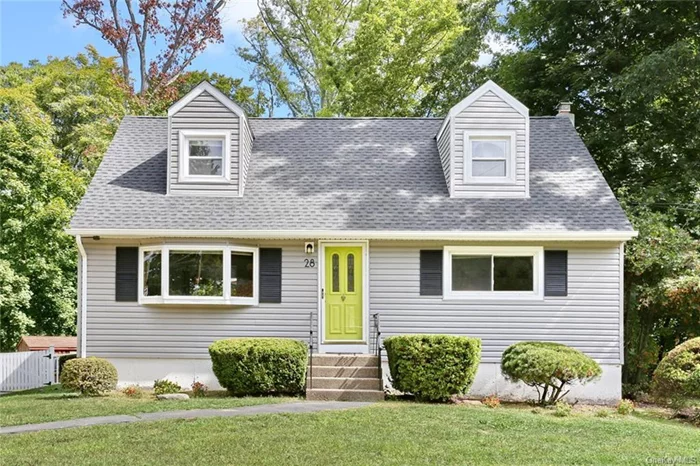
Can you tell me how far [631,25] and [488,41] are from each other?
745 cm

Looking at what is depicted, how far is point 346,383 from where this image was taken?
11812mm

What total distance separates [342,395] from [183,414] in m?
2.90

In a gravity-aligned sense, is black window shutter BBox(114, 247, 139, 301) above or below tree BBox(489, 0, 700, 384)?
below

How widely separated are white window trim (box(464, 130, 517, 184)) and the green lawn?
17.7 ft

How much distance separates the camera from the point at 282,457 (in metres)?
7.19

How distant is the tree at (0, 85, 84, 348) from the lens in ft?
68.7

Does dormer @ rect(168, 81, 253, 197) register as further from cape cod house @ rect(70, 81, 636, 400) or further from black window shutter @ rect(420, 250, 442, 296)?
black window shutter @ rect(420, 250, 442, 296)

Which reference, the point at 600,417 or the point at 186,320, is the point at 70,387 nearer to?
the point at 186,320

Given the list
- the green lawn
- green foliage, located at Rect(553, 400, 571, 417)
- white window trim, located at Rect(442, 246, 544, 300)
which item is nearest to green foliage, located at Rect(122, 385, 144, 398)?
the green lawn

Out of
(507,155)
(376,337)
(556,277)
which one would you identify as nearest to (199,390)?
(376,337)

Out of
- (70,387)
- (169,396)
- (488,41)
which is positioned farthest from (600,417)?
(488,41)

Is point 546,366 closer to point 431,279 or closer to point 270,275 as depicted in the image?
point 431,279

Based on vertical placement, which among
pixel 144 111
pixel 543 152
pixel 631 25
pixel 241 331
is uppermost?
pixel 631 25

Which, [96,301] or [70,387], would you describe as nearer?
[70,387]
